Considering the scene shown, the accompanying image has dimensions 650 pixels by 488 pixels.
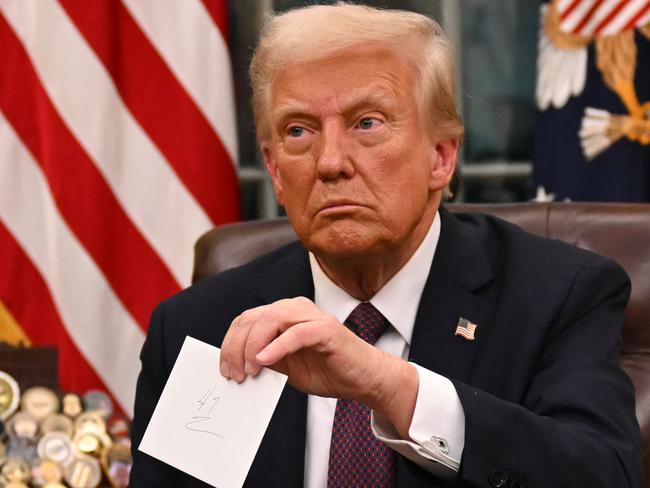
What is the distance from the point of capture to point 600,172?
337 centimetres

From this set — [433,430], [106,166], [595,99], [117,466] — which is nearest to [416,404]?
[433,430]

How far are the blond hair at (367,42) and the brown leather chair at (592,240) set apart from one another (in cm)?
42

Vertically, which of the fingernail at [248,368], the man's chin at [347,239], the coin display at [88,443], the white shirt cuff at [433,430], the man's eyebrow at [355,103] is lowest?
the coin display at [88,443]

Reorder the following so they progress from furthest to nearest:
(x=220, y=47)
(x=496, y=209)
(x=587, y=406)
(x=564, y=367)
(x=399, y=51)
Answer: (x=220, y=47)
(x=496, y=209)
(x=399, y=51)
(x=564, y=367)
(x=587, y=406)

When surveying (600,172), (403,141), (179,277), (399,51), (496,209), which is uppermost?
(399,51)

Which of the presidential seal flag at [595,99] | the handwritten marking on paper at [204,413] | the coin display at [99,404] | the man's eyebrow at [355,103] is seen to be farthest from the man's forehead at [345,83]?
the coin display at [99,404]

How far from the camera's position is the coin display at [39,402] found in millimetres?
3158

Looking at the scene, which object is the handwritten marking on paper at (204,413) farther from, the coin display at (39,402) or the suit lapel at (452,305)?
the coin display at (39,402)

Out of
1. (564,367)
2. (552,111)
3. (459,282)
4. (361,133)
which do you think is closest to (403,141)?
(361,133)

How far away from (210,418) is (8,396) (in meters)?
1.61

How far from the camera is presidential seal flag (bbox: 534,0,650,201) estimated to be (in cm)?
328

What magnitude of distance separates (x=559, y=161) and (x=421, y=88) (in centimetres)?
130

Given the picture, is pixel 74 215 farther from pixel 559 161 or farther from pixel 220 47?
pixel 559 161

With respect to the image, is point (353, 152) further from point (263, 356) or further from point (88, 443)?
point (88, 443)
